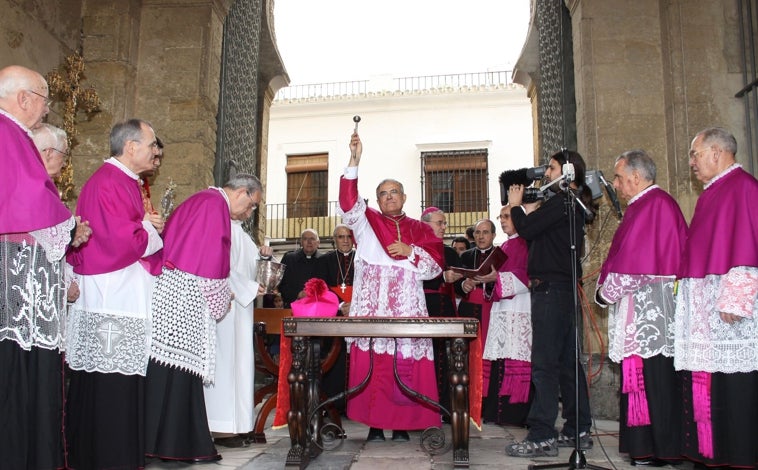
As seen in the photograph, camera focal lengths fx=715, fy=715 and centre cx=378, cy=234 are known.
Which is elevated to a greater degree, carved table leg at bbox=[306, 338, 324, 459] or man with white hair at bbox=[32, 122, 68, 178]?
man with white hair at bbox=[32, 122, 68, 178]

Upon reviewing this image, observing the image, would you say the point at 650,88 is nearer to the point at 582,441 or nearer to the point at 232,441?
the point at 582,441

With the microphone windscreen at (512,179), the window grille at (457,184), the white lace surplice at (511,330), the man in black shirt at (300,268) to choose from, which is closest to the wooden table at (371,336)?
the microphone windscreen at (512,179)

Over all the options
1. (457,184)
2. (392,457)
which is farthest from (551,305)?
(457,184)

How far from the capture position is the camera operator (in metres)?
4.00

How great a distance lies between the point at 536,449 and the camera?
13.1 ft

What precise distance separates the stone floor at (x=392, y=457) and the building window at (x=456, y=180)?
1363cm

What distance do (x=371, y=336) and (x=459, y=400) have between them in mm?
583

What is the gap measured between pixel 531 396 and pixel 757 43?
11.4 feet

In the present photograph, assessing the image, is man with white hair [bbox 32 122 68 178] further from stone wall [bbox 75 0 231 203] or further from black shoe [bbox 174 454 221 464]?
stone wall [bbox 75 0 231 203]

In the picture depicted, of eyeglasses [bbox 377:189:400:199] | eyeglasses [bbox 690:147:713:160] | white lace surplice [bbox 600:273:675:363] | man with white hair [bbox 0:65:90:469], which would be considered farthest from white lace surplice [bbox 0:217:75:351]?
eyeglasses [bbox 690:147:713:160]

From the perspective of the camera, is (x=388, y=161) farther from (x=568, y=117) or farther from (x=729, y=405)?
(x=729, y=405)

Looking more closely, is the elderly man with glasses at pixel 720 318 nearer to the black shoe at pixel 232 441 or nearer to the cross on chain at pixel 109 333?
the black shoe at pixel 232 441

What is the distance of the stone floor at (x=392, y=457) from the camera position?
3754 millimetres

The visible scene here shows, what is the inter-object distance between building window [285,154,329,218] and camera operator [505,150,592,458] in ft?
50.5
